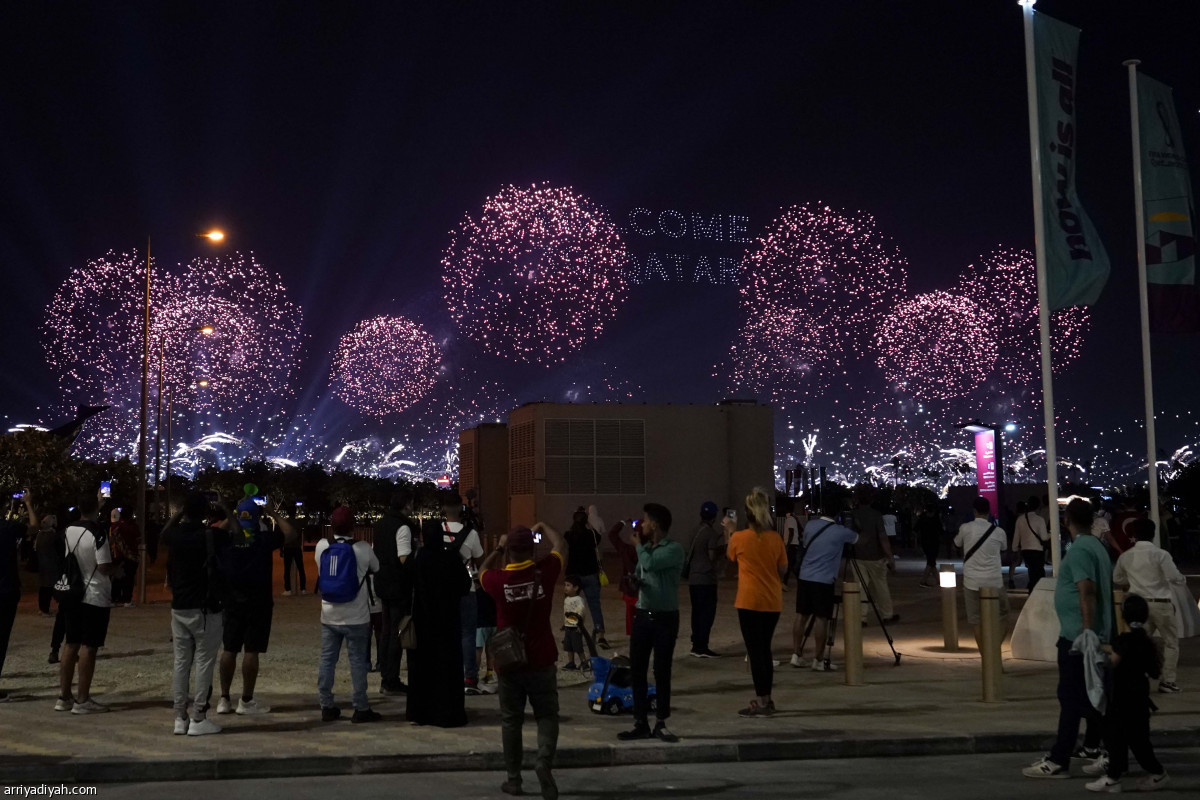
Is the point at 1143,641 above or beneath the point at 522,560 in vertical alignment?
beneath

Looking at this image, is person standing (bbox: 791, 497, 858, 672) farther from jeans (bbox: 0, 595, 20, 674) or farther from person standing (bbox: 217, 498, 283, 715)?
jeans (bbox: 0, 595, 20, 674)

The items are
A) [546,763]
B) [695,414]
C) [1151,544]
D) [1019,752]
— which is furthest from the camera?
[695,414]

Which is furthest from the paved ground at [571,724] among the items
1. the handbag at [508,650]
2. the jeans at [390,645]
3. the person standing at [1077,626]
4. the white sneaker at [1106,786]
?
the handbag at [508,650]

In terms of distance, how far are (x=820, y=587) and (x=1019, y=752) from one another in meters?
3.86

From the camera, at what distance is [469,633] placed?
11586 mm

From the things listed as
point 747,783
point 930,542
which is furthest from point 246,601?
point 930,542

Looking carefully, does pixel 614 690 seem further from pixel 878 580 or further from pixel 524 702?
pixel 878 580

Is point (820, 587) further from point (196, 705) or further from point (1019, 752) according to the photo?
point (196, 705)

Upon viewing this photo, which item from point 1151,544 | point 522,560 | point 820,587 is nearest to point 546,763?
point 522,560

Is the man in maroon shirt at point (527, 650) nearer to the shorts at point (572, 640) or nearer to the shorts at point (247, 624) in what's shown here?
the shorts at point (247, 624)

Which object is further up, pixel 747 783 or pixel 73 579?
pixel 73 579

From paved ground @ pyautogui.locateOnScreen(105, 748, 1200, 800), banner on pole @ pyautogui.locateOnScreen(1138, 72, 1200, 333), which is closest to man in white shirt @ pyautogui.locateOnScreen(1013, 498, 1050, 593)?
banner on pole @ pyautogui.locateOnScreen(1138, 72, 1200, 333)

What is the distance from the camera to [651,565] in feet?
31.0

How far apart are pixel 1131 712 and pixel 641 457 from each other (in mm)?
43675
